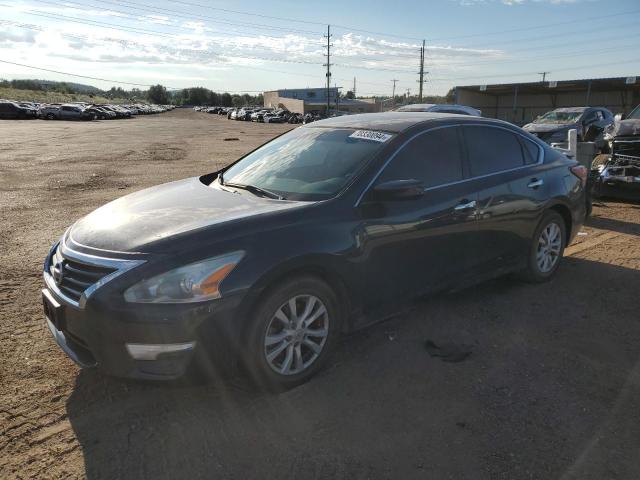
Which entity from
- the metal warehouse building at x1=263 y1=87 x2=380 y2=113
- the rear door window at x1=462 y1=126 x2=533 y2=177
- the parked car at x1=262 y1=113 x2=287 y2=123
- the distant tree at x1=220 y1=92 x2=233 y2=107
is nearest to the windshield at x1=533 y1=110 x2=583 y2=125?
the rear door window at x1=462 y1=126 x2=533 y2=177

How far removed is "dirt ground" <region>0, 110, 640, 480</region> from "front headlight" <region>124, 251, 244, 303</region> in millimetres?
529

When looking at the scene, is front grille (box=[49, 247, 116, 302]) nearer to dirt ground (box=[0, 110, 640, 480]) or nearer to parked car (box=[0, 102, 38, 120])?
dirt ground (box=[0, 110, 640, 480])

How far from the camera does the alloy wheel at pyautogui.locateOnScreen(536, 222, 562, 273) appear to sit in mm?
5121

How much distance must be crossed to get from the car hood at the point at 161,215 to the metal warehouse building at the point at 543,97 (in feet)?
118

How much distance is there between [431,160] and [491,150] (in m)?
0.88

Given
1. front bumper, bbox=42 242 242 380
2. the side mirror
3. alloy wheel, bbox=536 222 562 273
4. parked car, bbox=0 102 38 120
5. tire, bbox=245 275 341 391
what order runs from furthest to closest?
parked car, bbox=0 102 38 120
alloy wheel, bbox=536 222 562 273
the side mirror
tire, bbox=245 275 341 391
front bumper, bbox=42 242 242 380

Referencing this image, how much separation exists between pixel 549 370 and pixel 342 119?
8.71ft

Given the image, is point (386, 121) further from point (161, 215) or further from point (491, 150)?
point (161, 215)

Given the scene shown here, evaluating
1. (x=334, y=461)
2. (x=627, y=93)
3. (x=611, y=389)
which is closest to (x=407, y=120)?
(x=611, y=389)

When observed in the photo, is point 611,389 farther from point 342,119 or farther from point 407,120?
point 342,119

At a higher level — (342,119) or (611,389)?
(342,119)

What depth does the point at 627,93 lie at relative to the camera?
39438 millimetres

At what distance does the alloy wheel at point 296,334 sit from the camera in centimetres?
314

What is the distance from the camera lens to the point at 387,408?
122 inches
